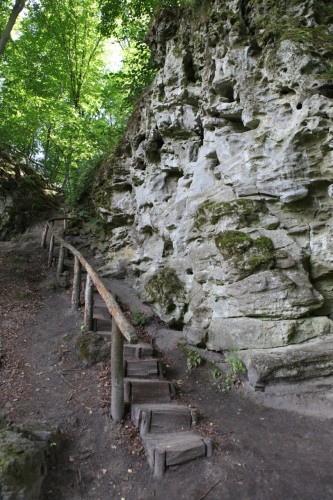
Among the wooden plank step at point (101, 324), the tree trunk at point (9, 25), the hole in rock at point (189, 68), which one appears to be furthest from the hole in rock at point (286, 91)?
the tree trunk at point (9, 25)

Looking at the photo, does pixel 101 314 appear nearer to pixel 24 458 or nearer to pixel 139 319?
pixel 139 319

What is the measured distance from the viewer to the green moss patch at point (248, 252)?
5762mm

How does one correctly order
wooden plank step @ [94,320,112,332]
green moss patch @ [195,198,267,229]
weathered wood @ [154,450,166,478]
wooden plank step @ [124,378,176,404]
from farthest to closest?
wooden plank step @ [94,320,112,332] < green moss patch @ [195,198,267,229] < wooden plank step @ [124,378,176,404] < weathered wood @ [154,450,166,478]

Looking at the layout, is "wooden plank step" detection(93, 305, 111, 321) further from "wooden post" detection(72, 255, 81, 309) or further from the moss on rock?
the moss on rock

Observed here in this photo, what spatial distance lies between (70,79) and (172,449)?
2069cm

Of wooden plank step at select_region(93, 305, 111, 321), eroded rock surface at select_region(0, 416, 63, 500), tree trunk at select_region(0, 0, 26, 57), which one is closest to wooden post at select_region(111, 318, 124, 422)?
eroded rock surface at select_region(0, 416, 63, 500)

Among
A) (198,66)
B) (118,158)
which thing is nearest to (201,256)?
(198,66)

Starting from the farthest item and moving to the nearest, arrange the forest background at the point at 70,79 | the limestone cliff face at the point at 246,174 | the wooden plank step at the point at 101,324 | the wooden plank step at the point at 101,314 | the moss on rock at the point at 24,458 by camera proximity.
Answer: the forest background at the point at 70,79 < the wooden plank step at the point at 101,314 < the wooden plank step at the point at 101,324 < the limestone cliff face at the point at 246,174 < the moss on rock at the point at 24,458

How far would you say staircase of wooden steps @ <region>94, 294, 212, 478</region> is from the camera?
12.1 ft

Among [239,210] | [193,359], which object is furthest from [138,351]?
[239,210]

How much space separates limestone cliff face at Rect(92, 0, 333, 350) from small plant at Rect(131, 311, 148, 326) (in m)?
0.45

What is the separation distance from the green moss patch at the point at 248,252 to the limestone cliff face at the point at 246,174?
2 cm

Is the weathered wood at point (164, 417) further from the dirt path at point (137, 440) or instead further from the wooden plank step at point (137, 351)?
the wooden plank step at point (137, 351)

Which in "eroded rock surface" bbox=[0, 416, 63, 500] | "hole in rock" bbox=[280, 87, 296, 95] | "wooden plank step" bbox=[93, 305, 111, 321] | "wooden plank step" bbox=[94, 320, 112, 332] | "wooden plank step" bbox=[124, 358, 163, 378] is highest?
"hole in rock" bbox=[280, 87, 296, 95]
